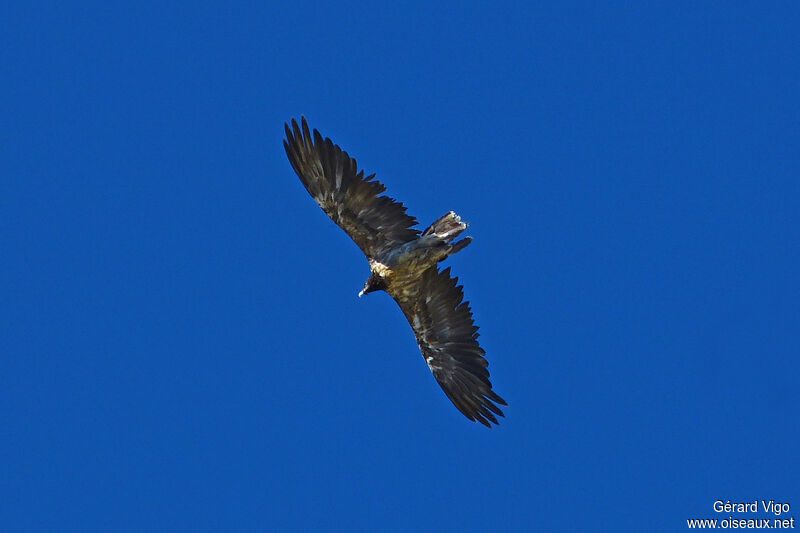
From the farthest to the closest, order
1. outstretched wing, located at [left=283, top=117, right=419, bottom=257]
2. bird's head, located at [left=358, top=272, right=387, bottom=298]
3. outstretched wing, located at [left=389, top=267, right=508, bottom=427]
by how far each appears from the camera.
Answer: outstretched wing, located at [left=389, top=267, right=508, bottom=427] → bird's head, located at [left=358, top=272, right=387, bottom=298] → outstretched wing, located at [left=283, top=117, right=419, bottom=257]

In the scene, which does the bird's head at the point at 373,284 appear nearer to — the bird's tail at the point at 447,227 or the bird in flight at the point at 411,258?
the bird in flight at the point at 411,258

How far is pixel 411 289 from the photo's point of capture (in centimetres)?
2445

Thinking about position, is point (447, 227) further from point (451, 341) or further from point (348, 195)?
point (451, 341)

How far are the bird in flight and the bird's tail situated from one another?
0.8 inches

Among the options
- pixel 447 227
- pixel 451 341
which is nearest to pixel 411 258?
pixel 447 227

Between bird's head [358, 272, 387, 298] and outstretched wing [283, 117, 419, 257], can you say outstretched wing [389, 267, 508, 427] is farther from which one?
outstretched wing [283, 117, 419, 257]

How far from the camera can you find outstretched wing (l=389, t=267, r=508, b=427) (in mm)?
24594

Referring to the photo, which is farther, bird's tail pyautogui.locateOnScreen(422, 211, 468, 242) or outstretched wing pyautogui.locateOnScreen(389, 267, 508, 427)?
outstretched wing pyautogui.locateOnScreen(389, 267, 508, 427)

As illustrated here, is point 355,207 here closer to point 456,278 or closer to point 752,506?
point 456,278

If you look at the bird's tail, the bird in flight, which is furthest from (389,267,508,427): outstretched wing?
the bird's tail

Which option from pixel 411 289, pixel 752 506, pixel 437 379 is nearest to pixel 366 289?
pixel 411 289

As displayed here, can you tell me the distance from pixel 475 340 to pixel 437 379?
1.12m

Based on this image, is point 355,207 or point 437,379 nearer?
point 355,207

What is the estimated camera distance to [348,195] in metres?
23.0
